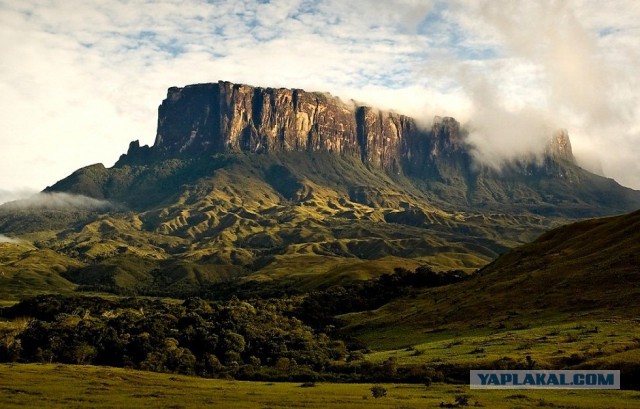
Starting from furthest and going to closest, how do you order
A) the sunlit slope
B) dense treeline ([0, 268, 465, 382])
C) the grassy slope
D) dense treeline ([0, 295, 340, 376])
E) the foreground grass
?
1. the sunlit slope
2. dense treeline ([0, 295, 340, 376])
3. dense treeline ([0, 268, 465, 382])
4. the grassy slope
5. the foreground grass

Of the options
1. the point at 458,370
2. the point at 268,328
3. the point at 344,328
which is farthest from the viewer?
the point at 344,328

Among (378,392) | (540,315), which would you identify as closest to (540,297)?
(540,315)

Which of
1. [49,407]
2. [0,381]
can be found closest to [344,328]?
[0,381]

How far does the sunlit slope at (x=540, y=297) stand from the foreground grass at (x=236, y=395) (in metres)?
50.3

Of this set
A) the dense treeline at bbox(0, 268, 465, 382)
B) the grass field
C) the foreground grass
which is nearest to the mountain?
the grass field

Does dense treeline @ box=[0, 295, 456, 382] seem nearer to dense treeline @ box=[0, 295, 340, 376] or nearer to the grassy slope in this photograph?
dense treeline @ box=[0, 295, 340, 376]

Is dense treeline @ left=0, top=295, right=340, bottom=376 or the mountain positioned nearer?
dense treeline @ left=0, top=295, right=340, bottom=376

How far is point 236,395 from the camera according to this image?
3118 inches

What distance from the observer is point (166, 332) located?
141 metres

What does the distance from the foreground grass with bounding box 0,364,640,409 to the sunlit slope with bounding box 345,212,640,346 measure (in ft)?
165

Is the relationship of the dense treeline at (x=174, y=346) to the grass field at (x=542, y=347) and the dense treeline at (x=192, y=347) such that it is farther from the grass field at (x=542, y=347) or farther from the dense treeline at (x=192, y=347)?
the grass field at (x=542, y=347)

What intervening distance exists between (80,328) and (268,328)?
42.8 meters

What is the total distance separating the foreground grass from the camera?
2709 inches

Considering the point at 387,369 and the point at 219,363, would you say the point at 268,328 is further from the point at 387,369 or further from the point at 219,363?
the point at 387,369
